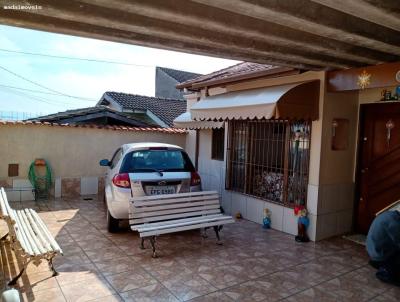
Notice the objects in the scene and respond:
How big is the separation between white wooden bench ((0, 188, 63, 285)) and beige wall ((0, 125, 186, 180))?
199 inches

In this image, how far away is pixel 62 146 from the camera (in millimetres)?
10844

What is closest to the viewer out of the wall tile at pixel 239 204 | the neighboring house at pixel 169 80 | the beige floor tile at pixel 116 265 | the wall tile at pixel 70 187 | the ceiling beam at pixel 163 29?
the ceiling beam at pixel 163 29

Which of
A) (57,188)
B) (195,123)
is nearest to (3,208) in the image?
(57,188)

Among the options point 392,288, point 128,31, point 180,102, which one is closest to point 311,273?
point 392,288

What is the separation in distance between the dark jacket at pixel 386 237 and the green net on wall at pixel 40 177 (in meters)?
9.32

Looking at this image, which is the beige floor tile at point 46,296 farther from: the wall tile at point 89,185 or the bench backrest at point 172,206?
the wall tile at point 89,185

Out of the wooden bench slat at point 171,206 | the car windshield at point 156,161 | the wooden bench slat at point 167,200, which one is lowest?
the wooden bench slat at point 171,206

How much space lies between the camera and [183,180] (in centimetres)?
705

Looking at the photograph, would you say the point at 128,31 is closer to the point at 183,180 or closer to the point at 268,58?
the point at 268,58

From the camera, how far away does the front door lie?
22.9 ft

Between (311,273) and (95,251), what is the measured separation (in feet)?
12.6

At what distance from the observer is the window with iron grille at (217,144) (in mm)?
10914

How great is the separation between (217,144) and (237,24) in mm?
7059

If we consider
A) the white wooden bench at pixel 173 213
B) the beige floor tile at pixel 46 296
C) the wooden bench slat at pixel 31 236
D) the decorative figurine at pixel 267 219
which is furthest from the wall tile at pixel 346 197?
the wooden bench slat at pixel 31 236
